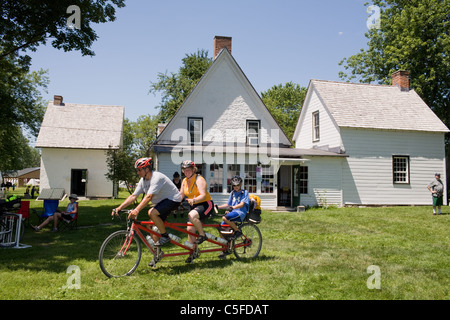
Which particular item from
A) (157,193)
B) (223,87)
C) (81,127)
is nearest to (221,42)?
(223,87)

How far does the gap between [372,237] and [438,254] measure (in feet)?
7.87

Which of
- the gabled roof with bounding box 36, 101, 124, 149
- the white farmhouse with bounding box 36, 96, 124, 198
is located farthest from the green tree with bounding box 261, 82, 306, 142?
the white farmhouse with bounding box 36, 96, 124, 198

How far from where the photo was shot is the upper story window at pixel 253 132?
22286 millimetres

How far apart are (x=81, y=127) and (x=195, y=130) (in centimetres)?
1420

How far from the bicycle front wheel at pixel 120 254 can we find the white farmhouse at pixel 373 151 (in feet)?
49.6

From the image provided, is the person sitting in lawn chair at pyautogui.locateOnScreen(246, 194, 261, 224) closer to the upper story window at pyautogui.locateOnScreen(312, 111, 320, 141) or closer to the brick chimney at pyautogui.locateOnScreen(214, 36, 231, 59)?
the upper story window at pyautogui.locateOnScreen(312, 111, 320, 141)

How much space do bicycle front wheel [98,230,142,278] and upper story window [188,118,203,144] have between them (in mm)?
15390

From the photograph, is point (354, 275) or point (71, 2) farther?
point (71, 2)

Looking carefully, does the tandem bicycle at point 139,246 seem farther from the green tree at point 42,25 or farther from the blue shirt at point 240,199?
the green tree at point 42,25

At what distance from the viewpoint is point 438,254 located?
8.48m

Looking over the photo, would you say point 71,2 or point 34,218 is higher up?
point 71,2
